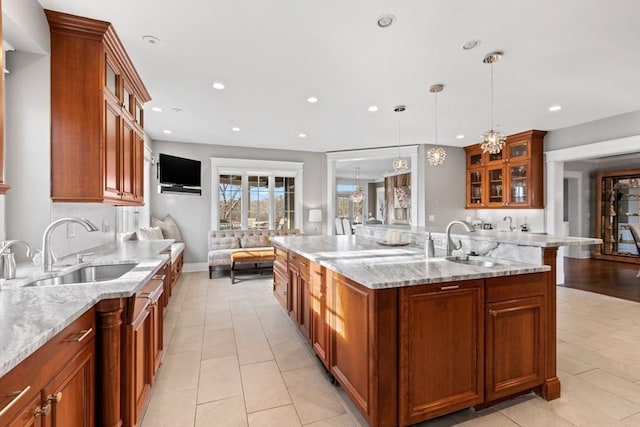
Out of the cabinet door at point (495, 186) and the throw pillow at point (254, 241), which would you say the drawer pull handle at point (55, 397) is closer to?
the throw pillow at point (254, 241)

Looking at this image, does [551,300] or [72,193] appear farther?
[72,193]

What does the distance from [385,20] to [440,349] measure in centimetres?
232

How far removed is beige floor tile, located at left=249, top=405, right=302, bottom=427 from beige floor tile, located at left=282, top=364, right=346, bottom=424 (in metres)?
0.05

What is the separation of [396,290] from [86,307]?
145 centimetres

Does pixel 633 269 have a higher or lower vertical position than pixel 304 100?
lower

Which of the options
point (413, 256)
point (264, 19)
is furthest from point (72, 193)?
point (413, 256)

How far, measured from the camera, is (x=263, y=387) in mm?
2178

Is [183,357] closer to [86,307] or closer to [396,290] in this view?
[86,307]

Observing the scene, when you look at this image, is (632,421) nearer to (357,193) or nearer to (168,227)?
(168,227)

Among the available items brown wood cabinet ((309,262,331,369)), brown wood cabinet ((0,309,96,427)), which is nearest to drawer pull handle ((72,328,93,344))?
brown wood cabinet ((0,309,96,427))

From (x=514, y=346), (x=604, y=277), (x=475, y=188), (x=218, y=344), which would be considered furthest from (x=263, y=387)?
(x=604, y=277)

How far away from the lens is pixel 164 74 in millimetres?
3152

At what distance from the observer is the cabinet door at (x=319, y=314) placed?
2266mm

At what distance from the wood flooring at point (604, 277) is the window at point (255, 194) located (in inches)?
218
